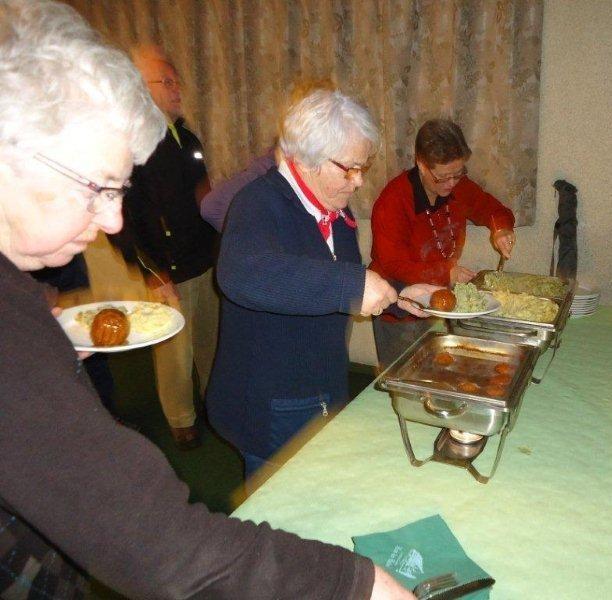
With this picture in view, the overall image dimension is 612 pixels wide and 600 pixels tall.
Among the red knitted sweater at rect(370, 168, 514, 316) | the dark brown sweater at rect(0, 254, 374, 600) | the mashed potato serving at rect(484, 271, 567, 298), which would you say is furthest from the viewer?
the red knitted sweater at rect(370, 168, 514, 316)

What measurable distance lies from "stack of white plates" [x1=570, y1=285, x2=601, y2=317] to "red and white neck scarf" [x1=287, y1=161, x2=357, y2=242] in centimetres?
117

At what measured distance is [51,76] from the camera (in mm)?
572

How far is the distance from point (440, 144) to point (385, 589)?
6.26 ft

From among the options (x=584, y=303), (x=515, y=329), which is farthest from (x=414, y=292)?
(x=584, y=303)

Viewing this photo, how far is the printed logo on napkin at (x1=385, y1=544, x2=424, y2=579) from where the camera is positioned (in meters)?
0.85

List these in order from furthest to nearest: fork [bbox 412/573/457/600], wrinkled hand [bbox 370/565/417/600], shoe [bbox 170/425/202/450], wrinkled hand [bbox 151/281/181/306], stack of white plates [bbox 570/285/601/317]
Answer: shoe [bbox 170/425/202/450], wrinkled hand [bbox 151/281/181/306], stack of white plates [bbox 570/285/601/317], fork [bbox 412/573/457/600], wrinkled hand [bbox 370/565/417/600]

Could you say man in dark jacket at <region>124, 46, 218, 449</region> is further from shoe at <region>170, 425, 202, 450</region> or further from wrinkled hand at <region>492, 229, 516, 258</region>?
wrinkled hand at <region>492, 229, 516, 258</region>

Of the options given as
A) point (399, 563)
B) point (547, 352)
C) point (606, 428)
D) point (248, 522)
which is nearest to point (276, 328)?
point (399, 563)

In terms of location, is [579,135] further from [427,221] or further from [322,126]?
[322,126]

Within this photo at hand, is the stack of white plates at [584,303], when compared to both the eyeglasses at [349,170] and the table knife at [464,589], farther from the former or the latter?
the table knife at [464,589]

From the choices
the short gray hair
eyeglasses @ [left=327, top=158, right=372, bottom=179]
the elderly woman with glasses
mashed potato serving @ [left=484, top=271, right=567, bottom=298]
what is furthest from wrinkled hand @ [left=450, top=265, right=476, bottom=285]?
the short gray hair

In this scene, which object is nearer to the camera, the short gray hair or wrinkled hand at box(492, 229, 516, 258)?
the short gray hair

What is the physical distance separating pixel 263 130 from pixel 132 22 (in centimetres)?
138

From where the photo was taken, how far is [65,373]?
0.55 meters
